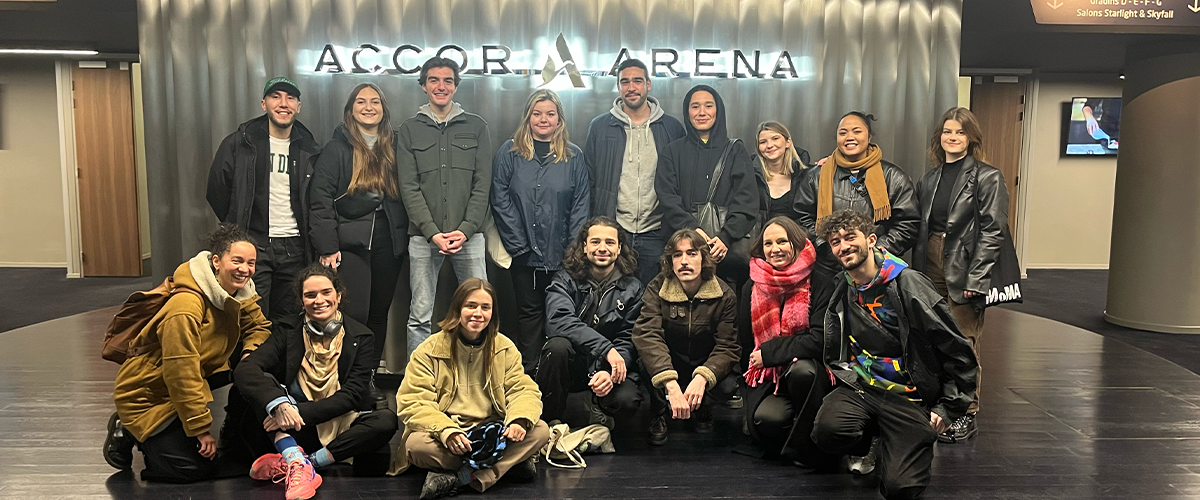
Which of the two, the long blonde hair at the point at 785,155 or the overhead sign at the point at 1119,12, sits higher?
the overhead sign at the point at 1119,12

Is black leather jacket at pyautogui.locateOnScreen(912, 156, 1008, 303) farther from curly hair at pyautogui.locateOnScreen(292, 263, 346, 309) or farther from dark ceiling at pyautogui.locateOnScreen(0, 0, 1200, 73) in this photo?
curly hair at pyautogui.locateOnScreen(292, 263, 346, 309)

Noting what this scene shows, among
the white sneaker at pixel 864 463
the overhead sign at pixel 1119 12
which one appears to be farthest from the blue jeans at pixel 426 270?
the overhead sign at pixel 1119 12

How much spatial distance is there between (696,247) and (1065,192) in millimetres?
8364

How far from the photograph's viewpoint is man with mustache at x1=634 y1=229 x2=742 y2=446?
3734 mm

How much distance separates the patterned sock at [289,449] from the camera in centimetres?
320

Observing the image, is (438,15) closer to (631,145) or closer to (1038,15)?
(631,145)

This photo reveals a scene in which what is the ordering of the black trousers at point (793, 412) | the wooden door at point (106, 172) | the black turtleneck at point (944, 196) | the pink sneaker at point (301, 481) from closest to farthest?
the pink sneaker at point (301, 481) < the black trousers at point (793, 412) < the black turtleneck at point (944, 196) < the wooden door at point (106, 172)

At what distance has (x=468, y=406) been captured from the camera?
3293 mm

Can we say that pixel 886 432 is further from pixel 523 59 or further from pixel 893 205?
pixel 523 59

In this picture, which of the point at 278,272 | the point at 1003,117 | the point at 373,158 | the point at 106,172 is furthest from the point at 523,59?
the point at 1003,117

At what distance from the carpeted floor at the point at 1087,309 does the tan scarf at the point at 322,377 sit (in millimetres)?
5262

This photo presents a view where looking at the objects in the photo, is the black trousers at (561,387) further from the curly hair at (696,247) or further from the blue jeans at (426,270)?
the blue jeans at (426,270)

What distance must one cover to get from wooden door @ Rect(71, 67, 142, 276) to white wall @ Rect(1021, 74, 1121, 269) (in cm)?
1032

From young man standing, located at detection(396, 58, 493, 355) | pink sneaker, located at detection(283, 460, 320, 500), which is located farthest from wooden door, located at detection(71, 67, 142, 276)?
pink sneaker, located at detection(283, 460, 320, 500)
